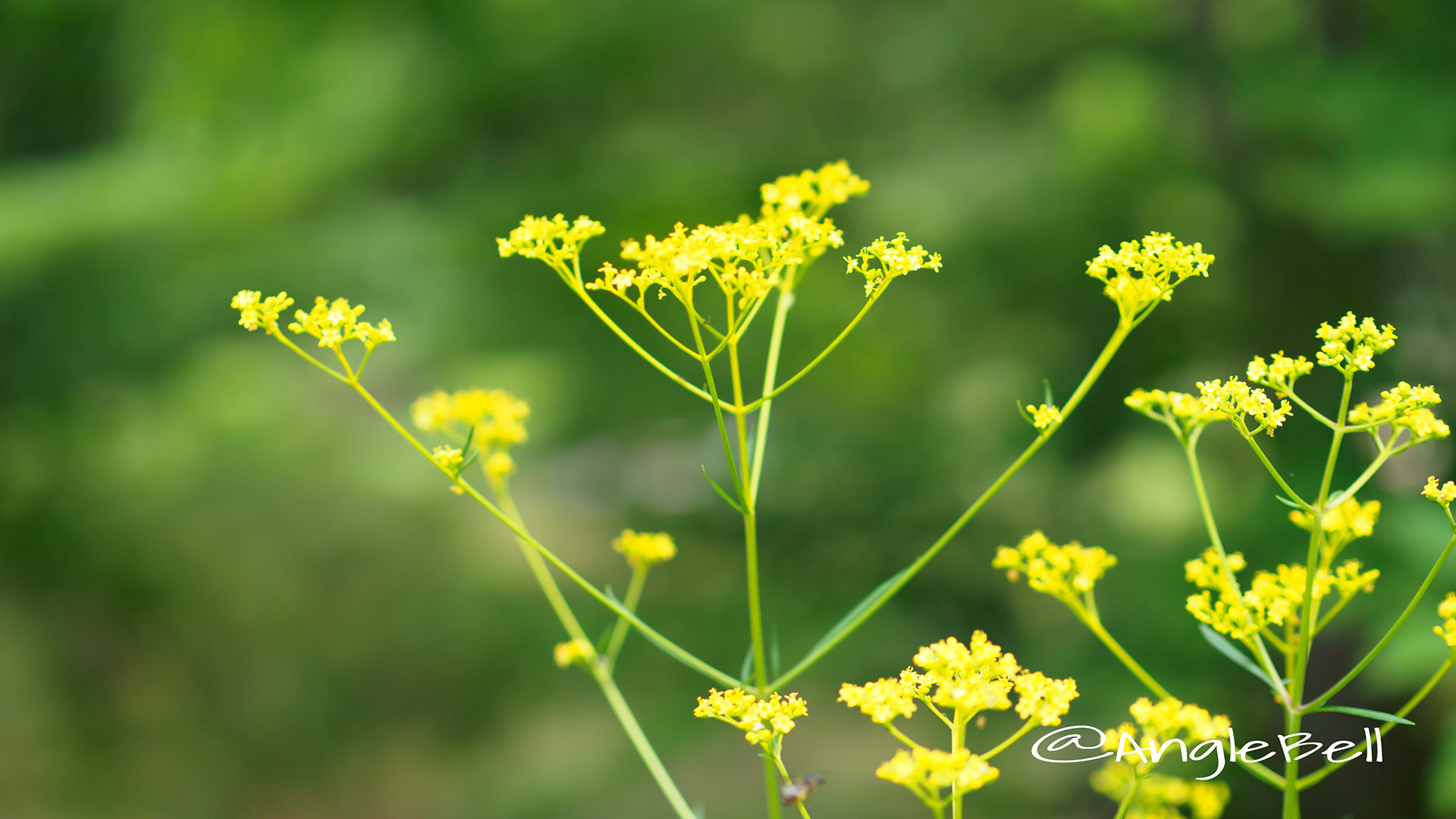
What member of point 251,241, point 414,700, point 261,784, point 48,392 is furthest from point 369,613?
point 251,241

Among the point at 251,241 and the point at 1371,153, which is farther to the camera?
the point at 251,241

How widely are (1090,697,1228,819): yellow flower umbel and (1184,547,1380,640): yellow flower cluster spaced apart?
99 millimetres

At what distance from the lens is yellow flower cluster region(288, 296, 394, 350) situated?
1.85ft

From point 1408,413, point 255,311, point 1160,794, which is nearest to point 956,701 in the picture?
point 1160,794

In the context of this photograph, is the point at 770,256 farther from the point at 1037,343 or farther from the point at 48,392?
the point at 48,392

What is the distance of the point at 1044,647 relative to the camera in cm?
318

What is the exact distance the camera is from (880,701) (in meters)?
0.48

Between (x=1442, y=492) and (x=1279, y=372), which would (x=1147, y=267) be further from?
(x=1442, y=492)

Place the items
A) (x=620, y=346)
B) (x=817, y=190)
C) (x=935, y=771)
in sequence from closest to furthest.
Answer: (x=935, y=771)
(x=817, y=190)
(x=620, y=346)

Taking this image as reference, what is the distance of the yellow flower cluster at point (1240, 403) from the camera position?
530mm

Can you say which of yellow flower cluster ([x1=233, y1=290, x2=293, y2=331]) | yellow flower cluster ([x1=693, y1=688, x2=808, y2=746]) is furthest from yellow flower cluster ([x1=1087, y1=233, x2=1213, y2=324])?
yellow flower cluster ([x1=233, y1=290, x2=293, y2=331])

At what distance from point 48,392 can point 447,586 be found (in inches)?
70.0

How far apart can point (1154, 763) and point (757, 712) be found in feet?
0.69

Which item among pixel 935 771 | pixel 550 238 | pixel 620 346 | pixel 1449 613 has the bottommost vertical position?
pixel 935 771
